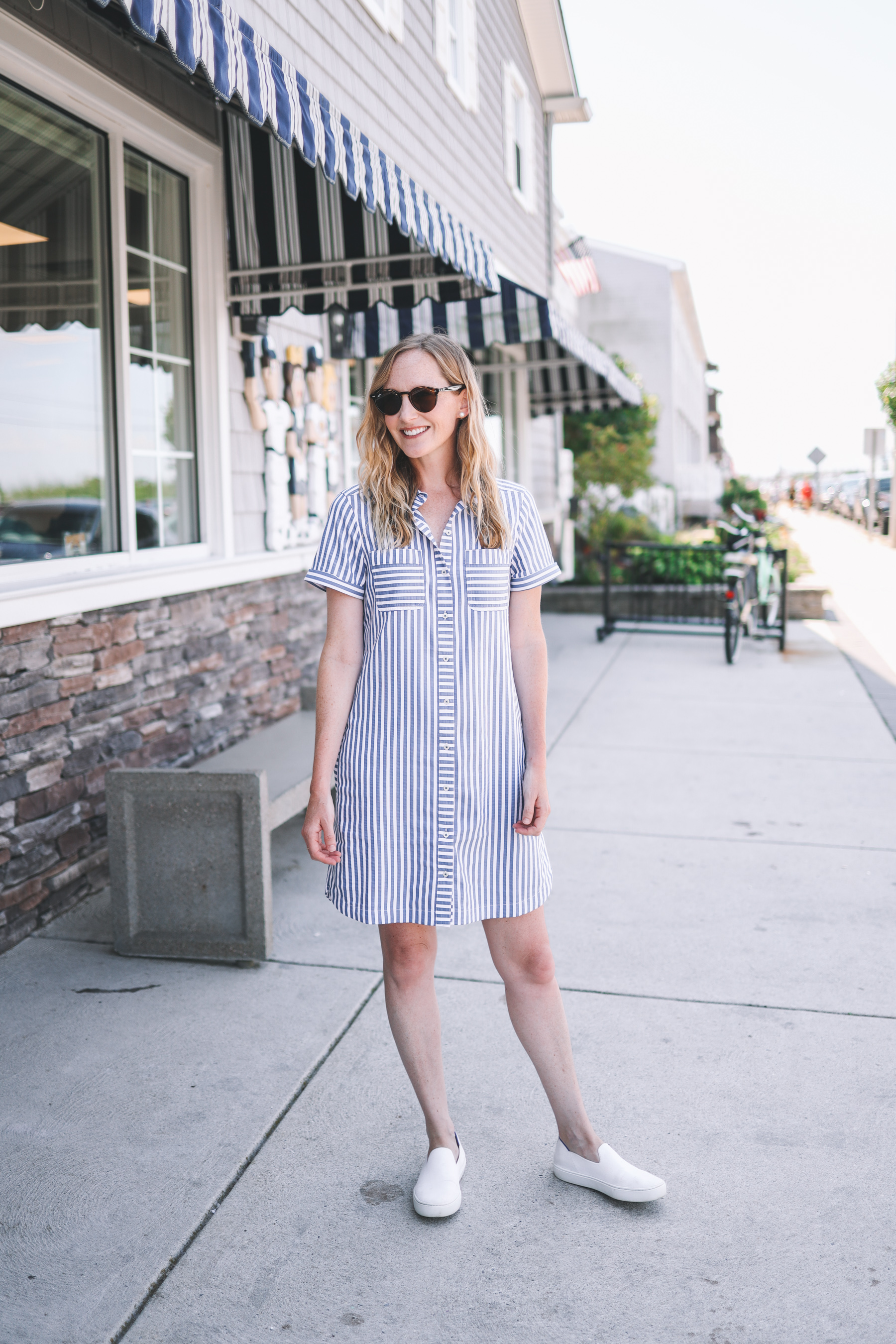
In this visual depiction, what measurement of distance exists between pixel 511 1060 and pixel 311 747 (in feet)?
7.27

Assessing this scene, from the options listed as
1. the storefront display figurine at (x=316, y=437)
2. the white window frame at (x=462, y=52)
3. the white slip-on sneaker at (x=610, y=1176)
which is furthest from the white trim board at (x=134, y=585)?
the white window frame at (x=462, y=52)

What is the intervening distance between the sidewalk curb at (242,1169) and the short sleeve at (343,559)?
54.8 inches

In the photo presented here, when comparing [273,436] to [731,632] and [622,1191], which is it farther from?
[731,632]

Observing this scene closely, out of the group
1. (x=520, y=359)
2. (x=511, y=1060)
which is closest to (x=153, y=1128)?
(x=511, y=1060)

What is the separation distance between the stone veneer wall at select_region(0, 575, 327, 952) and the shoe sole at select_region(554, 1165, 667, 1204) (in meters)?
2.28

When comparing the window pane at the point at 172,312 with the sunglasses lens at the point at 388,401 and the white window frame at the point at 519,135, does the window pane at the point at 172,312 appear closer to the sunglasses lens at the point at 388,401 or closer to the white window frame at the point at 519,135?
the sunglasses lens at the point at 388,401

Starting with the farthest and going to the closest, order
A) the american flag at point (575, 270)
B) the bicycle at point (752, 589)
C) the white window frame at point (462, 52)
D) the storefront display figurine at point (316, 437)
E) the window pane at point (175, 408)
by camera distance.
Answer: the american flag at point (575, 270) → the bicycle at point (752, 589) → the white window frame at point (462, 52) → the storefront display figurine at point (316, 437) → the window pane at point (175, 408)

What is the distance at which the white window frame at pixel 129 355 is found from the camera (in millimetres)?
4074

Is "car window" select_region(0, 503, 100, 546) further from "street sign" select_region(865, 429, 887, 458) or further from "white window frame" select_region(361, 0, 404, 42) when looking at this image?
"street sign" select_region(865, 429, 887, 458)

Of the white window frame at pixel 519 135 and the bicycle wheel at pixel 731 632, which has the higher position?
the white window frame at pixel 519 135

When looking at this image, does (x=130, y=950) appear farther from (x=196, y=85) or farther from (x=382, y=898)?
(x=196, y=85)

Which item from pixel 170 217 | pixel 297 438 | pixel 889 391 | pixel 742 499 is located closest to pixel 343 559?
pixel 170 217

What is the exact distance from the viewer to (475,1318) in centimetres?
219

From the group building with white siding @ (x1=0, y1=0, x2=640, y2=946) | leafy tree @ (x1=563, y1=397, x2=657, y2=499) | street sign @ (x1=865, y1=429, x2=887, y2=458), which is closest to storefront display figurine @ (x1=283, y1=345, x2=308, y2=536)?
building with white siding @ (x1=0, y1=0, x2=640, y2=946)
